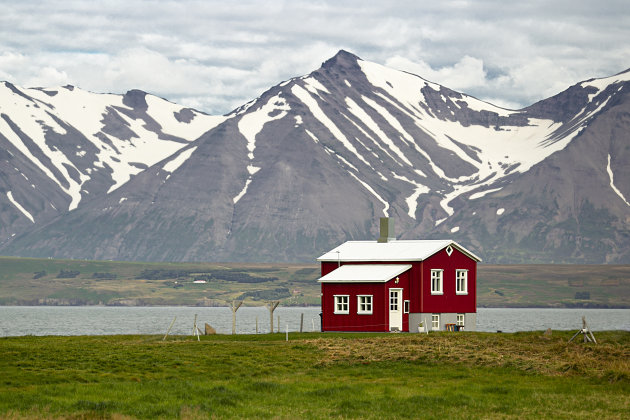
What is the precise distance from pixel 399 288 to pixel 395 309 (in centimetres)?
182

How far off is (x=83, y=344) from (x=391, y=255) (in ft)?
115

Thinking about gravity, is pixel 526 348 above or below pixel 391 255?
below

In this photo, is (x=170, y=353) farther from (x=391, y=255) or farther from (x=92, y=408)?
(x=391, y=255)

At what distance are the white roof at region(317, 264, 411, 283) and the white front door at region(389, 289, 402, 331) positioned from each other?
1701 mm

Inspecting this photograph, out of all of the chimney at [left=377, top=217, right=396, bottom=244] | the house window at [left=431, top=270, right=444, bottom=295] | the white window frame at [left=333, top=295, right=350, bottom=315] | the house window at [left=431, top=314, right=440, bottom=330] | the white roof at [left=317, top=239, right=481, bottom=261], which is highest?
the chimney at [left=377, top=217, right=396, bottom=244]

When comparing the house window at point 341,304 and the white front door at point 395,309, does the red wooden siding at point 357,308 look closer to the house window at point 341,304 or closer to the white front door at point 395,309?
the house window at point 341,304

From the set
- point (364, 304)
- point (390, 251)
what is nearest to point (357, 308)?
point (364, 304)

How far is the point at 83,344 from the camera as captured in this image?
6353cm

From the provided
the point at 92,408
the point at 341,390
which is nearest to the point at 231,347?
the point at 341,390

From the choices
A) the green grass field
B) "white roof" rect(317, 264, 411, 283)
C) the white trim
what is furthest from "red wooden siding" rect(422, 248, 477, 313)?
the green grass field

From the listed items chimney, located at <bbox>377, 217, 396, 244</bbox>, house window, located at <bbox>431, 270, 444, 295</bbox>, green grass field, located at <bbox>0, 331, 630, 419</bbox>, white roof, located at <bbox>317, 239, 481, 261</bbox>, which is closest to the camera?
green grass field, located at <bbox>0, 331, 630, 419</bbox>

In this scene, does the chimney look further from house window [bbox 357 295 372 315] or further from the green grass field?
the green grass field

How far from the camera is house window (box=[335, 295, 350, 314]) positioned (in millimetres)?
86188

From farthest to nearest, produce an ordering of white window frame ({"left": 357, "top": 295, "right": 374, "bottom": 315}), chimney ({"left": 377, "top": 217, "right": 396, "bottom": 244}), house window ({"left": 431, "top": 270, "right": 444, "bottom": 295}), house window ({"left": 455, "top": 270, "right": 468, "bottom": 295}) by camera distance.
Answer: chimney ({"left": 377, "top": 217, "right": 396, "bottom": 244}) → house window ({"left": 455, "top": 270, "right": 468, "bottom": 295}) → house window ({"left": 431, "top": 270, "right": 444, "bottom": 295}) → white window frame ({"left": 357, "top": 295, "right": 374, "bottom": 315})
